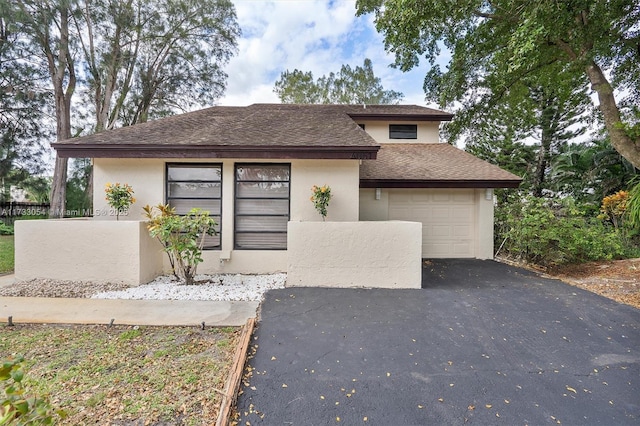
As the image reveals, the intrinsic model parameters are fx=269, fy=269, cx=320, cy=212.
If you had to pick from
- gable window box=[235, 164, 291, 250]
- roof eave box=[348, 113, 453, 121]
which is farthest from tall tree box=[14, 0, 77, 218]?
roof eave box=[348, 113, 453, 121]

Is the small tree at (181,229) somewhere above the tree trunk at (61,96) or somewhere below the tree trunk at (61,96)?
below

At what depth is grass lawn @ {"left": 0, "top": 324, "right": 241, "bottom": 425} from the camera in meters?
2.20

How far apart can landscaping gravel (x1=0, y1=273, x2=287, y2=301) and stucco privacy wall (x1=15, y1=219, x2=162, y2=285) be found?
169 mm

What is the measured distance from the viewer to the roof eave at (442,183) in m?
7.66

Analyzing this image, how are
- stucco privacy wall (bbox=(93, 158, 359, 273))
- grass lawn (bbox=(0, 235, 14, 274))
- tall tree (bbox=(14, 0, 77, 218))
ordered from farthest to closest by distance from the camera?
tall tree (bbox=(14, 0, 77, 218)) → grass lawn (bbox=(0, 235, 14, 274)) → stucco privacy wall (bbox=(93, 158, 359, 273))

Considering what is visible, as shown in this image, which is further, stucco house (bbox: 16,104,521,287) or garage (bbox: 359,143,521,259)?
garage (bbox: 359,143,521,259)

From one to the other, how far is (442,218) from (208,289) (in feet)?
22.0

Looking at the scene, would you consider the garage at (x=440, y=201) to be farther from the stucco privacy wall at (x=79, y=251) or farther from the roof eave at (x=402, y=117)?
the stucco privacy wall at (x=79, y=251)

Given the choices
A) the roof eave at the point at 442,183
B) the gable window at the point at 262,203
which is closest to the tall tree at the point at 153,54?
the gable window at the point at 262,203

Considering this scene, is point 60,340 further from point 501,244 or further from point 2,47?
point 2,47

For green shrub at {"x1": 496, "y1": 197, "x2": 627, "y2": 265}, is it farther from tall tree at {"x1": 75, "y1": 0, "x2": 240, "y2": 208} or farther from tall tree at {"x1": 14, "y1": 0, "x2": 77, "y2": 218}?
tall tree at {"x1": 14, "y1": 0, "x2": 77, "y2": 218}

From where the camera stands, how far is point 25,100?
44.1 ft

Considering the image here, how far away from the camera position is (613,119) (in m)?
7.06

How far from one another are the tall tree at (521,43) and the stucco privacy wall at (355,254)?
15.2 feet
